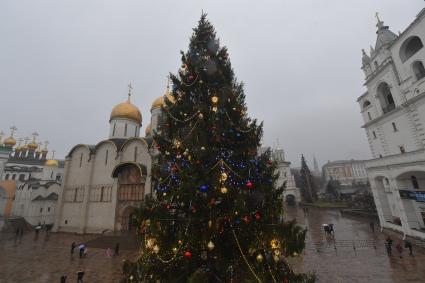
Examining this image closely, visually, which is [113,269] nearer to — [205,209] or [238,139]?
[205,209]

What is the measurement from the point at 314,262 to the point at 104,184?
2411 centimetres

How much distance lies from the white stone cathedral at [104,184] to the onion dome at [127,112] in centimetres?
370

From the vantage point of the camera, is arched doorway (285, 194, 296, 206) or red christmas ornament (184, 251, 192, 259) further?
arched doorway (285, 194, 296, 206)

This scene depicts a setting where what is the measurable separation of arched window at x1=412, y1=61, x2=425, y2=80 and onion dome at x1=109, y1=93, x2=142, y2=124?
1291 inches

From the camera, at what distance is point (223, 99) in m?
6.89

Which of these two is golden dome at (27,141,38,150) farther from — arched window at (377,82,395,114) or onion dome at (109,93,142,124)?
arched window at (377,82,395,114)

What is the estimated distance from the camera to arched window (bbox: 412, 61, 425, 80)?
694 inches

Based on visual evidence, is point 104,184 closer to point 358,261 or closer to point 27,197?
point 27,197

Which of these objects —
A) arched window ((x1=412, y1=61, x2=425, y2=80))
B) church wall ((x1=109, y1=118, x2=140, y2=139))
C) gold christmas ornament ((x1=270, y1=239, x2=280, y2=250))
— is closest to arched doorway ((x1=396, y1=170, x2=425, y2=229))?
arched window ((x1=412, y1=61, x2=425, y2=80))

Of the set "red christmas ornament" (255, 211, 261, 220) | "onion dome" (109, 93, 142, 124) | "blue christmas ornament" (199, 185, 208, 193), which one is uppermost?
"onion dome" (109, 93, 142, 124)

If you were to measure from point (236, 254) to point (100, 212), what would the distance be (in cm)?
2508

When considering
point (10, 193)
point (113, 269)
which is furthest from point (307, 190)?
point (10, 193)

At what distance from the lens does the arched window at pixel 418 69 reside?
17.6 m

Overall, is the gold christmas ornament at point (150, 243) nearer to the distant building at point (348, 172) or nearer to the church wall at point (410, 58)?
the church wall at point (410, 58)
